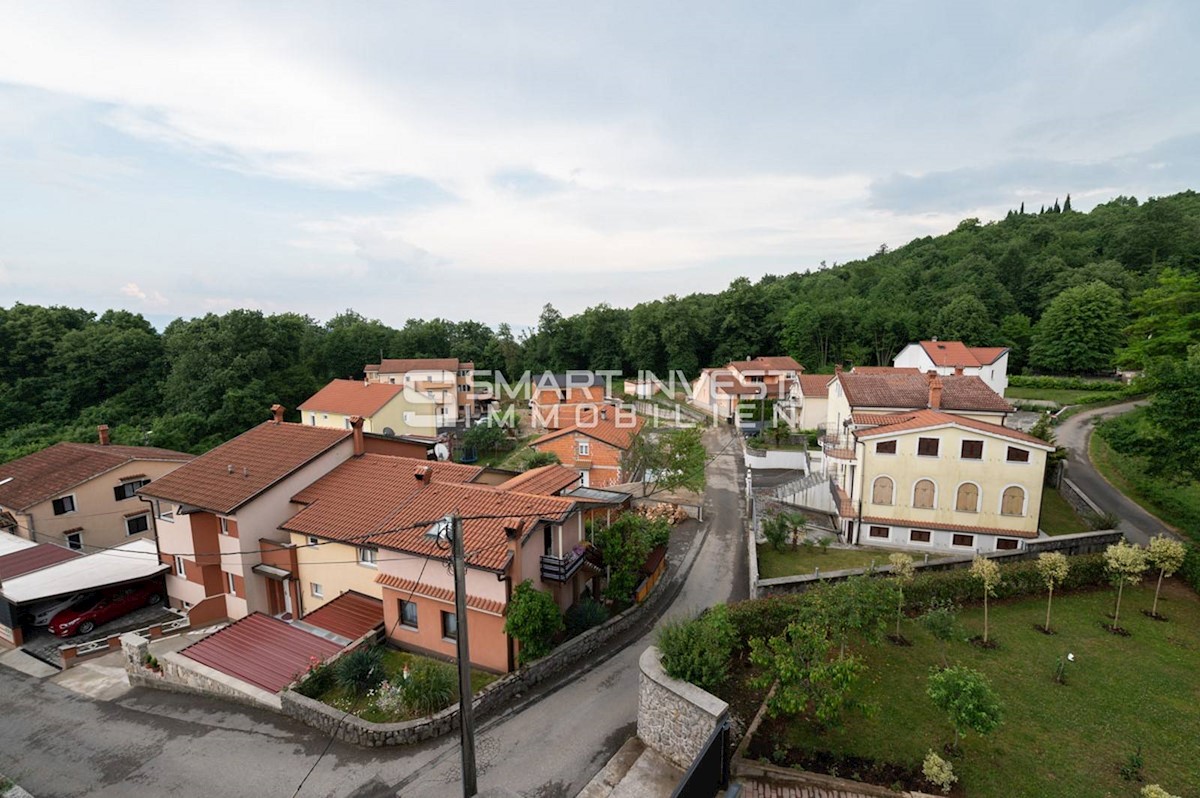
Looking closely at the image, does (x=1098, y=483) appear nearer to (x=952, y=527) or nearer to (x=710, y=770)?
(x=952, y=527)

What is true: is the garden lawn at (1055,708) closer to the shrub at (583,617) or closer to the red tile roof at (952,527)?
the red tile roof at (952,527)

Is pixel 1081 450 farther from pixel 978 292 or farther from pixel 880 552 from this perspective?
pixel 978 292

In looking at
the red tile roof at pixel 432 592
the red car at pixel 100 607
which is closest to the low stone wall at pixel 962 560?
the red tile roof at pixel 432 592

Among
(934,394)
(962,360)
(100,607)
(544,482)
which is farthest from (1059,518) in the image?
(100,607)

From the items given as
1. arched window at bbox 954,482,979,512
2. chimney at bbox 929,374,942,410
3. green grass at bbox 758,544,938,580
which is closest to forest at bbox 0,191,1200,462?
chimney at bbox 929,374,942,410

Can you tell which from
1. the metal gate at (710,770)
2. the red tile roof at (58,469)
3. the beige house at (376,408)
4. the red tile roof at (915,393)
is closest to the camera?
the metal gate at (710,770)

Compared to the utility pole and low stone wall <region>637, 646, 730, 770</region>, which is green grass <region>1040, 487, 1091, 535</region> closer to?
low stone wall <region>637, 646, 730, 770</region>
